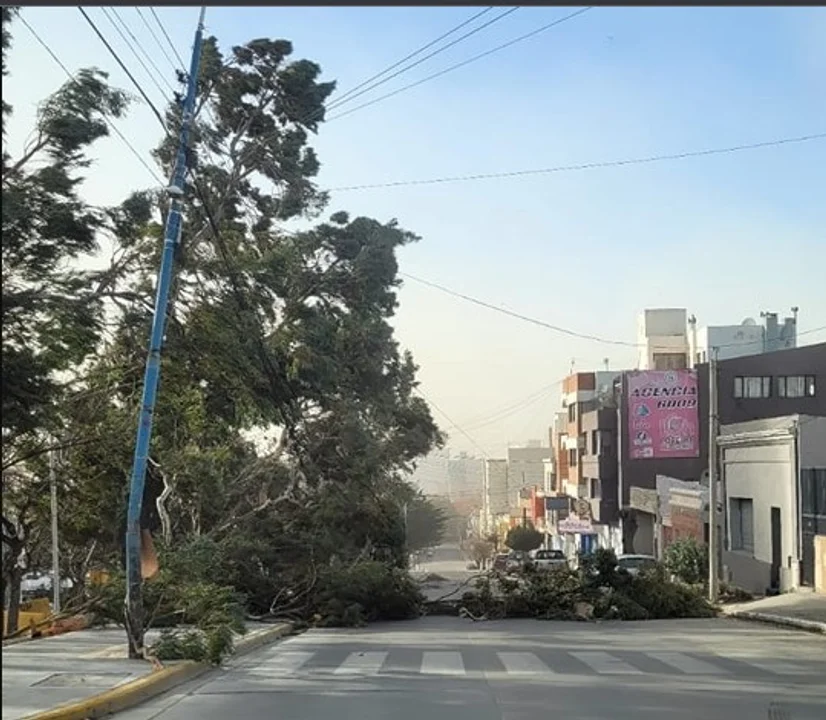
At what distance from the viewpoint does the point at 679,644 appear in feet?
70.9

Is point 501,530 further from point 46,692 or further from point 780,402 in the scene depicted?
point 46,692

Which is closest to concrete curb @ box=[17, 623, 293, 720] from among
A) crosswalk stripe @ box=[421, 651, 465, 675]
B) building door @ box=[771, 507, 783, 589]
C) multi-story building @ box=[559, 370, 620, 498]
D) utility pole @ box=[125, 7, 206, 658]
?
utility pole @ box=[125, 7, 206, 658]

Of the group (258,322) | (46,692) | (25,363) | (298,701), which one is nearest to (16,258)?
(25,363)

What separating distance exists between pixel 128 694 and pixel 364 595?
19504 mm

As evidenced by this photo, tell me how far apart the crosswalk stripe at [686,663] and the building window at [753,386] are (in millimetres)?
41469

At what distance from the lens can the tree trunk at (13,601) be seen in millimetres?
27516

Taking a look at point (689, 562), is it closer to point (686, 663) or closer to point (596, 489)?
point (686, 663)

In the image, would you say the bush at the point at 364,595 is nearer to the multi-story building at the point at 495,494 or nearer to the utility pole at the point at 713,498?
the utility pole at the point at 713,498

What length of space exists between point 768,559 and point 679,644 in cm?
1884

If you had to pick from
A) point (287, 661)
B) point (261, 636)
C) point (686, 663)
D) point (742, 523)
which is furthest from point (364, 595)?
point (742, 523)

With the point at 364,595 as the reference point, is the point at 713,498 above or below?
above

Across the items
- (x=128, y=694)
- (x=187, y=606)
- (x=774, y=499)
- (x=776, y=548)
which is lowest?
(x=776, y=548)

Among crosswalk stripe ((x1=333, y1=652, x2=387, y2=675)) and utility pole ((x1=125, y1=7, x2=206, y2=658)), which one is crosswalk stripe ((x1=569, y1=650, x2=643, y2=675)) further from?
utility pole ((x1=125, y1=7, x2=206, y2=658))

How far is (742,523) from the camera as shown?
43.3m
